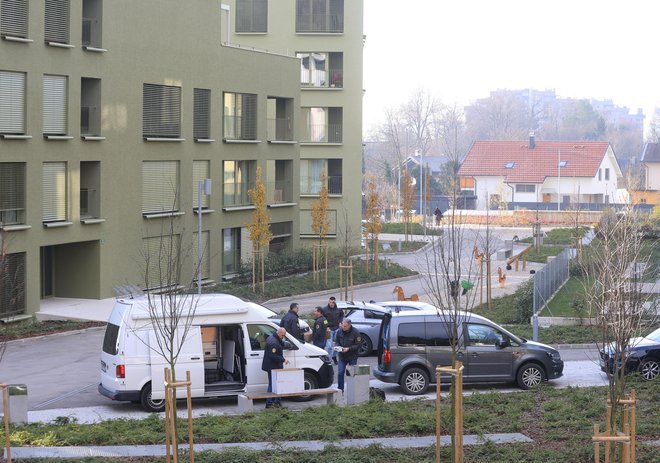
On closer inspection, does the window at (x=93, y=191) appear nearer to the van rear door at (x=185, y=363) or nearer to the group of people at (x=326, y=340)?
the group of people at (x=326, y=340)

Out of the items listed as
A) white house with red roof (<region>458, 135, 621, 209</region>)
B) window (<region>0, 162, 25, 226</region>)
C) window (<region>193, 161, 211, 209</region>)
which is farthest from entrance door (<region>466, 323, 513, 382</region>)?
white house with red roof (<region>458, 135, 621, 209</region>)

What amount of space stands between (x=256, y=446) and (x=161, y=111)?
29.0 meters

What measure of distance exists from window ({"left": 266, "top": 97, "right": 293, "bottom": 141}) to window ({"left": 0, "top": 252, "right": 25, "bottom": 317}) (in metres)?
19.3

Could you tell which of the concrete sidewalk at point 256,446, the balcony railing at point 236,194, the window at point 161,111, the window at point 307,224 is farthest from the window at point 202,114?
the concrete sidewalk at point 256,446

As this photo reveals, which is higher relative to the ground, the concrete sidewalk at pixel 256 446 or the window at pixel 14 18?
the window at pixel 14 18

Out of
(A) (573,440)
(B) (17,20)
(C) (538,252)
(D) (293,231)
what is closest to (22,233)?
(B) (17,20)

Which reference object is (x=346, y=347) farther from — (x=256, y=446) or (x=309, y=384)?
(x=256, y=446)

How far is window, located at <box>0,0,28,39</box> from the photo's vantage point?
34344 mm

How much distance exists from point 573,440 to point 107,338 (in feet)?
30.5

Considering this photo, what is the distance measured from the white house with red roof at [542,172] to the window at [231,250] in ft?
193

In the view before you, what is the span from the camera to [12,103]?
34.7 metres

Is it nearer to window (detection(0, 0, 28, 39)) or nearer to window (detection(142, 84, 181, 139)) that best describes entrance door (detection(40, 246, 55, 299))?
window (detection(142, 84, 181, 139))

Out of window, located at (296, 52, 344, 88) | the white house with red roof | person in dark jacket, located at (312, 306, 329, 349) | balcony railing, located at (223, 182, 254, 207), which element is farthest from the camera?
the white house with red roof

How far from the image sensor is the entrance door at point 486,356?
22.2 meters
